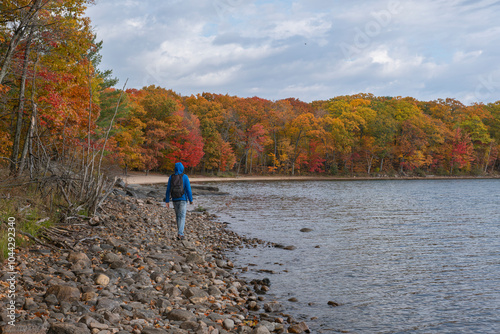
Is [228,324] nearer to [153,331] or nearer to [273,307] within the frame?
[153,331]

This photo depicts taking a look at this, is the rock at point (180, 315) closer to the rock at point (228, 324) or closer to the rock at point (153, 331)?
the rock at point (228, 324)

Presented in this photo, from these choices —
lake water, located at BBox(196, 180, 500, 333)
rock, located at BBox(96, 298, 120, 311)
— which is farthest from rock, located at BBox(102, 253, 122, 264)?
lake water, located at BBox(196, 180, 500, 333)

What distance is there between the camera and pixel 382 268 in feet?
35.5

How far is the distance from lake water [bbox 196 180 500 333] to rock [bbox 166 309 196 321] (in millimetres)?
2426

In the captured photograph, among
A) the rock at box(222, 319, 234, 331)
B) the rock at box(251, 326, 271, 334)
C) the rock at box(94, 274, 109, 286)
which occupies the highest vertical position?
the rock at box(94, 274, 109, 286)

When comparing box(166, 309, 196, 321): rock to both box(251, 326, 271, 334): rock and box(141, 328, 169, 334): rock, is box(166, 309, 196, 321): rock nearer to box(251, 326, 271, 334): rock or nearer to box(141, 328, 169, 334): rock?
box(141, 328, 169, 334): rock

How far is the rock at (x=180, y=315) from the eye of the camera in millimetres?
5816

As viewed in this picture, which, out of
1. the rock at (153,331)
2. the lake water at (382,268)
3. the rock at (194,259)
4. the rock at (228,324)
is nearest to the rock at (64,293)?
the rock at (153,331)

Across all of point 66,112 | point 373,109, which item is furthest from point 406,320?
point 373,109

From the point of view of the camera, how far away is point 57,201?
1016 cm

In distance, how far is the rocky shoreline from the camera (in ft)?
16.4

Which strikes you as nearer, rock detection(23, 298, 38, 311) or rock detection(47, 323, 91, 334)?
rock detection(47, 323, 91, 334)

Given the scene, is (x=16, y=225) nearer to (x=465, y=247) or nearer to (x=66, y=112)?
(x=66, y=112)

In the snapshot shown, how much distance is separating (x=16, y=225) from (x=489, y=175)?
89659mm
